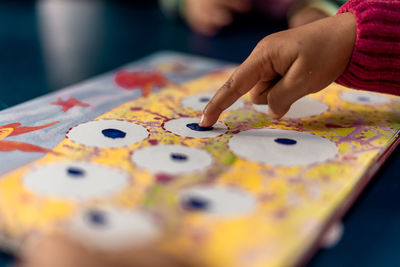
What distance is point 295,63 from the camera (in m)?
0.44

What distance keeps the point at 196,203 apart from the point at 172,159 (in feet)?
0.26

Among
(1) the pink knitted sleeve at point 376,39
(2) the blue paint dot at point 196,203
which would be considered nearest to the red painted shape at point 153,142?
(2) the blue paint dot at point 196,203

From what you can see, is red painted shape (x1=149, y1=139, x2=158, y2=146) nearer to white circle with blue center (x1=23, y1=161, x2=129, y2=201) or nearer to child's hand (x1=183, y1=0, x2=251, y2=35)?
white circle with blue center (x1=23, y1=161, x2=129, y2=201)

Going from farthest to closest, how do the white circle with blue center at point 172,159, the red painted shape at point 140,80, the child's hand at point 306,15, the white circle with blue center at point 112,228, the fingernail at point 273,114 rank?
the child's hand at point 306,15 < the red painted shape at point 140,80 < the fingernail at point 273,114 < the white circle with blue center at point 172,159 < the white circle with blue center at point 112,228

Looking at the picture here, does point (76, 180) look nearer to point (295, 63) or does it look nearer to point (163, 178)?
point (163, 178)

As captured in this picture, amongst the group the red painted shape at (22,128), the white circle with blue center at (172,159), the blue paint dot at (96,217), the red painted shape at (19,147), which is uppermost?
the white circle with blue center at (172,159)

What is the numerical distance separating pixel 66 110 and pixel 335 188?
0.32 m

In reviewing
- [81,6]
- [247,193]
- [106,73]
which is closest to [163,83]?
[106,73]

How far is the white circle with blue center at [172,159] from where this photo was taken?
383 mm

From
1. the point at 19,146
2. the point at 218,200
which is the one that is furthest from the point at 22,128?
the point at 218,200

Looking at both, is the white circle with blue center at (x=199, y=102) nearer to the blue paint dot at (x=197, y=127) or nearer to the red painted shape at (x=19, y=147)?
the blue paint dot at (x=197, y=127)

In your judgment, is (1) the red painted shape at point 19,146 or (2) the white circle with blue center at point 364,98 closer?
(1) the red painted shape at point 19,146

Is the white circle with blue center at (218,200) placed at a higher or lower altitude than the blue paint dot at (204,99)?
lower

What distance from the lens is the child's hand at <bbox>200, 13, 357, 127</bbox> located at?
44 cm
